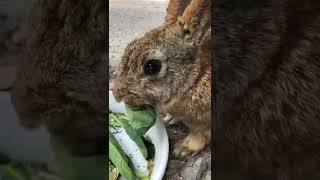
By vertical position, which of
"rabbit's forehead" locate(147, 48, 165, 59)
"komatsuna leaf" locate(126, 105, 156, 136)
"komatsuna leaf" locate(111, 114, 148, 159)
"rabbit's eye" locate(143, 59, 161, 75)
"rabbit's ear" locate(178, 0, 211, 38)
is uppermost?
"rabbit's ear" locate(178, 0, 211, 38)

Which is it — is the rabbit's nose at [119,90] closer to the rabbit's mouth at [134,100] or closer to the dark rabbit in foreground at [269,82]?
the rabbit's mouth at [134,100]

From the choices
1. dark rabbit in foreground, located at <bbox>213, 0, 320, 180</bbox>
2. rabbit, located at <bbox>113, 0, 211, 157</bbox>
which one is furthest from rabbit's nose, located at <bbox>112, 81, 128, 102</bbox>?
dark rabbit in foreground, located at <bbox>213, 0, 320, 180</bbox>

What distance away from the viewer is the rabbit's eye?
2.21 feet

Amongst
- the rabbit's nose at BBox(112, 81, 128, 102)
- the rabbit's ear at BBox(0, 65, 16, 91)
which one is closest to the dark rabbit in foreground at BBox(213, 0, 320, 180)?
the rabbit's nose at BBox(112, 81, 128, 102)

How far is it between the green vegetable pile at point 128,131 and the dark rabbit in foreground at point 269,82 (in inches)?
3.4

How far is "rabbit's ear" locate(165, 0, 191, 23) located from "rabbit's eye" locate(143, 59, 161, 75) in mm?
51

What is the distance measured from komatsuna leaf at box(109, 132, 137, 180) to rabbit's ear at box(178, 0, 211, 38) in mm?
161

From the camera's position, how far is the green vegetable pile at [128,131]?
711mm

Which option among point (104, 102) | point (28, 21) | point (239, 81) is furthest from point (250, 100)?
point (28, 21)

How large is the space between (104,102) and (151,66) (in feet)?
0.23

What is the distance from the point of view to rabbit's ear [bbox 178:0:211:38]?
66cm

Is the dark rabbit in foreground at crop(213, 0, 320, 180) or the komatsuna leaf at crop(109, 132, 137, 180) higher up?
the dark rabbit in foreground at crop(213, 0, 320, 180)

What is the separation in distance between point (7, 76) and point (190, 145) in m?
0.24

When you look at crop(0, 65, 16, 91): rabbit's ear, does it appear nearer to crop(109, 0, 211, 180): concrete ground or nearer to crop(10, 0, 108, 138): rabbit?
crop(10, 0, 108, 138): rabbit
